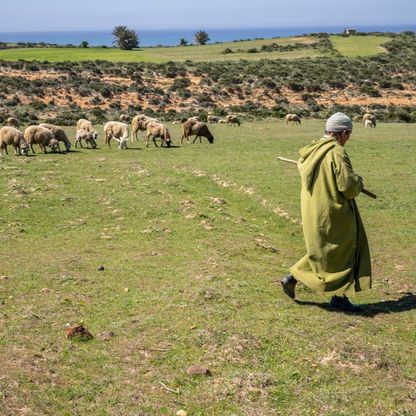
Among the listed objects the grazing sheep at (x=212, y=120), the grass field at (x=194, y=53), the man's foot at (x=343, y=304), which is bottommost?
the grazing sheep at (x=212, y=120)

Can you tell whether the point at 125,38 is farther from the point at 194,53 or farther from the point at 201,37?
the point at 201,37

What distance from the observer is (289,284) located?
841 centimetres

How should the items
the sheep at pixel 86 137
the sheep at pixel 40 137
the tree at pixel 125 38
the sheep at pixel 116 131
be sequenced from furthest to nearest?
the tree at pixel 125 38 → the sheep at pixel 116 131 → the sheep at pixel 86 137 → the sheep at pixel 40 137

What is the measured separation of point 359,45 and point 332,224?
87.5 metres

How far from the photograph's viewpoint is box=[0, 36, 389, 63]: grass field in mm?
75275

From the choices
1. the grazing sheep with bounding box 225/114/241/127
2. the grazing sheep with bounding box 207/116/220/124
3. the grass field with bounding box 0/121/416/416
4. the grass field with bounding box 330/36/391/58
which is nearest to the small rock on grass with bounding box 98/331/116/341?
the grass field with bounding box 0/121/416/416

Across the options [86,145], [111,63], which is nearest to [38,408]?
[86,145]

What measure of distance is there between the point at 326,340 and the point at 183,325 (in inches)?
66.5

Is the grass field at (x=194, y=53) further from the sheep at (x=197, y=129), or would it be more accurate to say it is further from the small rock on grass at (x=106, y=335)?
the small rock on grass at (x=106, y=335)

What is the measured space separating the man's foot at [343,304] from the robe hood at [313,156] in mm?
1516

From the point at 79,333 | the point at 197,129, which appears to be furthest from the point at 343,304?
the point at 197,129

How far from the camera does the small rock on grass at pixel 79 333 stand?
23.4 feet

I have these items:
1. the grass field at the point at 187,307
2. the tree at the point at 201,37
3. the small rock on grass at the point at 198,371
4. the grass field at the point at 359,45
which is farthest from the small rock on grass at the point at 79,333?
the tree at the point at 201,37

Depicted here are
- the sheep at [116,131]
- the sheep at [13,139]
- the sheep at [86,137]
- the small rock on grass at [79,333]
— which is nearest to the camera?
the small rock on grass at [79,333]
